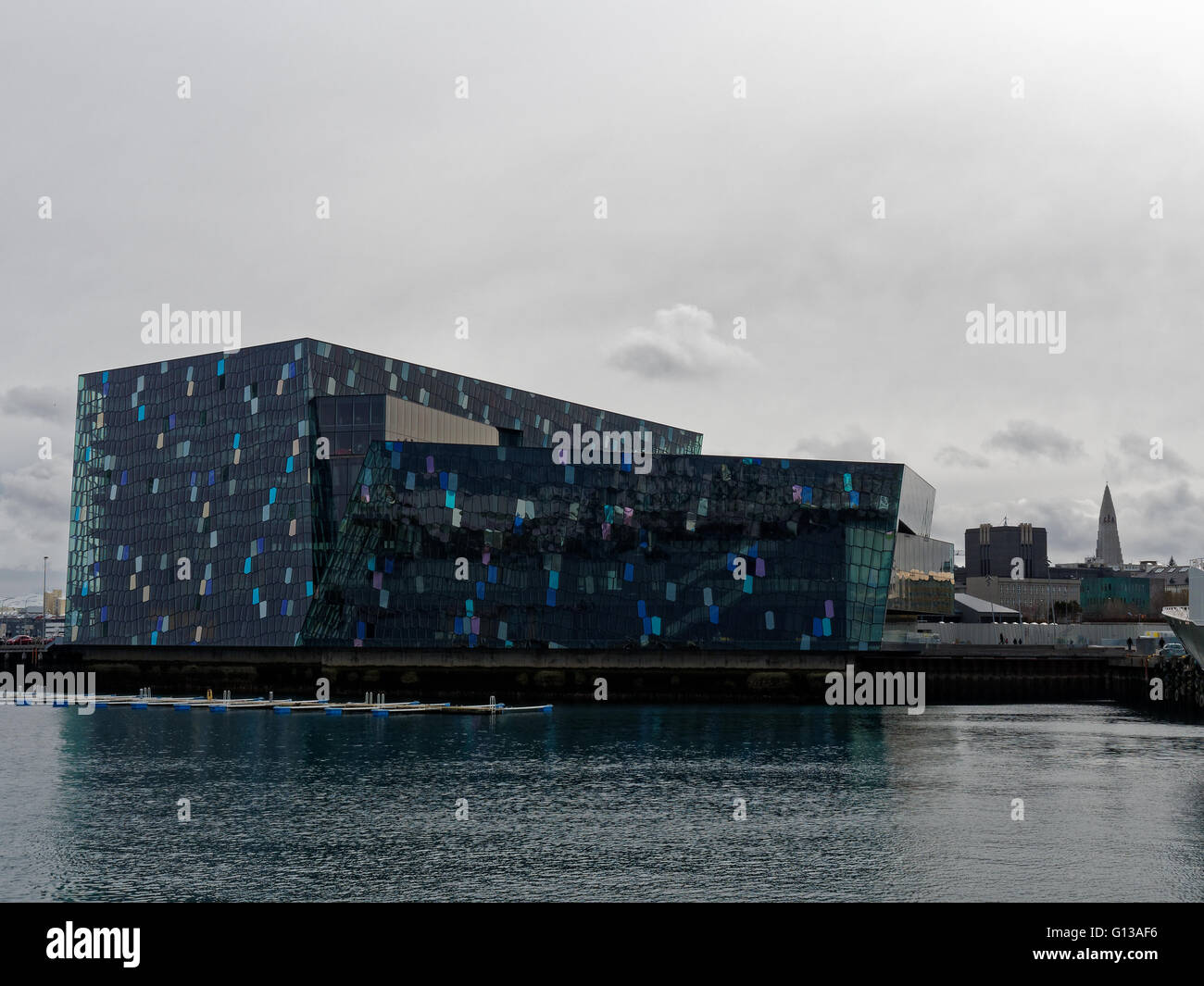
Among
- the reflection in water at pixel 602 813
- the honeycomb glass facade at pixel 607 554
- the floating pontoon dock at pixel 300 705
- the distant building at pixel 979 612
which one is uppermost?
the honeycomb glass facade at pixel 607 554

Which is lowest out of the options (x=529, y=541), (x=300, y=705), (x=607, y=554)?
(x=300, y=705)

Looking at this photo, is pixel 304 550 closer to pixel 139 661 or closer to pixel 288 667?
pixel 288 667

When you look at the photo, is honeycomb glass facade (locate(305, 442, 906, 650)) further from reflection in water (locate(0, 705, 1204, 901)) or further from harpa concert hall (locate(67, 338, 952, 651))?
reflection in water (locate(0, 705, 1204, 901))

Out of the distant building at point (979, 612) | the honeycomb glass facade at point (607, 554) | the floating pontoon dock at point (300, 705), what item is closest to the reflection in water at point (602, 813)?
the floating pontoon dock at point (300, 705)

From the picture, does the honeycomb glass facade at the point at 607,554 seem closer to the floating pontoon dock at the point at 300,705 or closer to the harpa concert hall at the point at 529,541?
the harpa concert hall at the point at 529,541

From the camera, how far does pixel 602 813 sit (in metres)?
37.1

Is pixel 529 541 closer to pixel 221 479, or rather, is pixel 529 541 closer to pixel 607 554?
pixel 607 554

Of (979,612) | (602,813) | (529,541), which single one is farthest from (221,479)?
(979,612)

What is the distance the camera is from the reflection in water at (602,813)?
2853cm

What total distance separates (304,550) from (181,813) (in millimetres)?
52084

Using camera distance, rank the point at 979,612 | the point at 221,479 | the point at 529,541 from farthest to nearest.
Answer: the point at 979,612
the point at 221,479
the point at 529,541

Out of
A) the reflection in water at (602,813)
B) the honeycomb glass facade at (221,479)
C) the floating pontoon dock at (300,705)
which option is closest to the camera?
the reflection in water at (602,813)

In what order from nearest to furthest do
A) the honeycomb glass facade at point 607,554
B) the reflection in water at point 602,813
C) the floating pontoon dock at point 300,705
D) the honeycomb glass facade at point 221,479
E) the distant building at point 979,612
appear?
the reflection in water at point 602,813
the floating pontoon dock at point 300,705
the honeycomb glass facade at point 607,554
the honeycomb glass facade at point 221,479
the distant building at point 979,612

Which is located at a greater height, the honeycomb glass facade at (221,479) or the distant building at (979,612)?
the honeycomb glass facade at (221,479)
